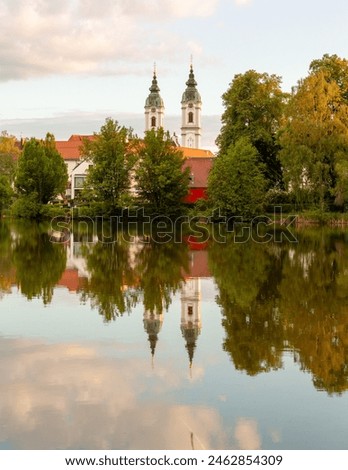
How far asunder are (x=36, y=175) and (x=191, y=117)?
86.5 metres

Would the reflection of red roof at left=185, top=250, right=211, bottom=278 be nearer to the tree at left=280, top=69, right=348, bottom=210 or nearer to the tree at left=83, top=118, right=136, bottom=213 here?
the tree at left=280, top=69, right=348, bottom=210

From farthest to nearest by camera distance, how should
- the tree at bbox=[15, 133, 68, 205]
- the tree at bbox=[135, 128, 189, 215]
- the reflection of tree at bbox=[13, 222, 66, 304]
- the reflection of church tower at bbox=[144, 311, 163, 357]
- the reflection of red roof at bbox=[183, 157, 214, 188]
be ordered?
the reflection of red roof at bbox=[183, 157, 214, 188] → the tree at bbox=[15, 133, 68, 205] → the tree at bbox=[135, 128, 189, 215] → the reflection of tree at bbox=[13, 222, 66, 304] → the reflection of church tower at bbox=[144, 311, 163, 357]

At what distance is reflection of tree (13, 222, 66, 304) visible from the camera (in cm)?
1701

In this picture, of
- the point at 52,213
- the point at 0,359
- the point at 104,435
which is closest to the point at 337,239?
the point at 0,359

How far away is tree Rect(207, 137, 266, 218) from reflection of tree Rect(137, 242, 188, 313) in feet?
85.7

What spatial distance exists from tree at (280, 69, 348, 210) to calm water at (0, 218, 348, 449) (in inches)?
1257

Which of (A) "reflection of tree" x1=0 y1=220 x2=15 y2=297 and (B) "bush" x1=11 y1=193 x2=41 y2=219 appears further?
(B) "bush" x1=11 y1=193 x2=41 y2=219

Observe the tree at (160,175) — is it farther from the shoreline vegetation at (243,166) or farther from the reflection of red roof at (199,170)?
the reflection of red roof at (199,170)

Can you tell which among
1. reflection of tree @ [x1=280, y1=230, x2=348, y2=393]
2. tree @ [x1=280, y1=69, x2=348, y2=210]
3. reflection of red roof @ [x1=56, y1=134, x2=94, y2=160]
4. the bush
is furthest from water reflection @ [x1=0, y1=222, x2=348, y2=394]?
reflection of red roof @ [x1=56, y1=134, x2=94, y2=160]

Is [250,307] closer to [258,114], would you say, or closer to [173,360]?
[173,360]

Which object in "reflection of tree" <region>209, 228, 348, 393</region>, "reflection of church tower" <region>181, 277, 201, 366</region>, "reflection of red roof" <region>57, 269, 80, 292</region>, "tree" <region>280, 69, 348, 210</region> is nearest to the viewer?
"reflection of tree" <region>209, 228, 348, 393</region>

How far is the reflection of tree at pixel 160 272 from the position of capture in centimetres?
1530

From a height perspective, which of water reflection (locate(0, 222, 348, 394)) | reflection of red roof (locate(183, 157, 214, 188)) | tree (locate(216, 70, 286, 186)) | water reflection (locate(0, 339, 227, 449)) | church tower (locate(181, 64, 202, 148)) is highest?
church tower (locate(181, 64, 202, 148))

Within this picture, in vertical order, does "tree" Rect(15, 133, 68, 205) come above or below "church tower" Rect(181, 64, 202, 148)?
below
